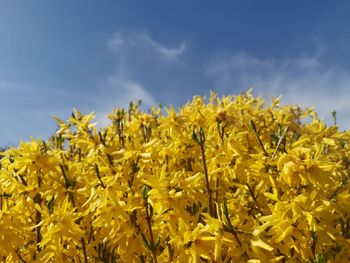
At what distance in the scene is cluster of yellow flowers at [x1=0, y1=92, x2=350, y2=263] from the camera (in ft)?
7.99

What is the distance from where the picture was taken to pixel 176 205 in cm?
253

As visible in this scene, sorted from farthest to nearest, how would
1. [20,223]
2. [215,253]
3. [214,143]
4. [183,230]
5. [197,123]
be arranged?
[197,123] < [214,143] < [20,223] < [183,230] < [215,253]

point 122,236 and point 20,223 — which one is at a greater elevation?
point 20,223

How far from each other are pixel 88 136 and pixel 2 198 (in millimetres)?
844

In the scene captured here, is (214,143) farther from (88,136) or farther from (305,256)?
(305,256)

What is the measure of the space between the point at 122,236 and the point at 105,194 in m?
0.34

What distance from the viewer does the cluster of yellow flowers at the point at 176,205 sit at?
2.44m

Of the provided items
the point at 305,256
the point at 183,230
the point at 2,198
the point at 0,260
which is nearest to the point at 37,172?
the point at 2,198

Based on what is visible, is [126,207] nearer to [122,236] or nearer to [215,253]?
[122,236]

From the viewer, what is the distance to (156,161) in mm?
3447


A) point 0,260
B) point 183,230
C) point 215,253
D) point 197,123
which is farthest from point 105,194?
point 197,123

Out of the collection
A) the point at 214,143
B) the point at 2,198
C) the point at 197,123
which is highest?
the point at 197,123

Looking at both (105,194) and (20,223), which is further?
(20,223)

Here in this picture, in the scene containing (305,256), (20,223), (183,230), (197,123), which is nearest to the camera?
(183,230)
